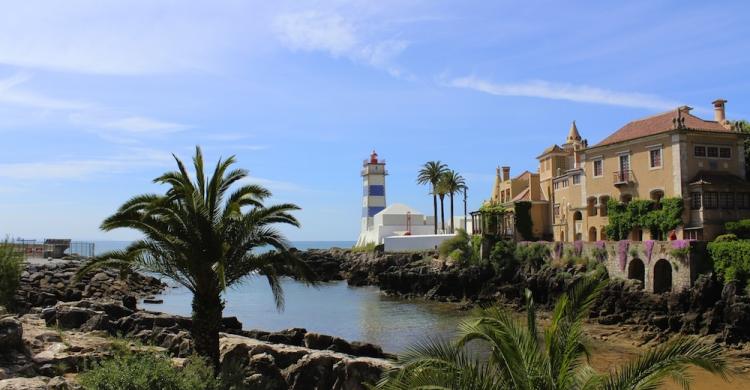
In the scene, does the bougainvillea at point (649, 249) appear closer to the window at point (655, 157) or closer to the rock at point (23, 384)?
the window at point (655, 157)

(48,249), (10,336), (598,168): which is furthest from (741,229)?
(48,249)

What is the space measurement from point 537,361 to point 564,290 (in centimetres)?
2918

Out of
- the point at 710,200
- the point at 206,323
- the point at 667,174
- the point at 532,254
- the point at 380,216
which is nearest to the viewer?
the point at 206,323

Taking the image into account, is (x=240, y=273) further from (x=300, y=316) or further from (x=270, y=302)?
(x=270, y=302)

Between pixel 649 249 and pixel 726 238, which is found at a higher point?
pixel 726 238

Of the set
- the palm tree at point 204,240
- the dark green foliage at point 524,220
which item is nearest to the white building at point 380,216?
the dark green foliage at point 524,220

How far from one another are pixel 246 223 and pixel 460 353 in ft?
22.0

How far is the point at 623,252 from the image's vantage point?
123 ft

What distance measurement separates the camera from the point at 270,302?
48812mm

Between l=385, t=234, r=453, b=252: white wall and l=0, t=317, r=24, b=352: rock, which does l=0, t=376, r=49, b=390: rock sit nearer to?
l=0, t=317, r=24, b=352: rock

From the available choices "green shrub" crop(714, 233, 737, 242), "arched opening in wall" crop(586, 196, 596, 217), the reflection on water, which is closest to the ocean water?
the reflection on water

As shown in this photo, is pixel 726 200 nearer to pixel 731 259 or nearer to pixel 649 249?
pixel 649 249

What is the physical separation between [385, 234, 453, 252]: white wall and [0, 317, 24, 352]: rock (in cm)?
4749

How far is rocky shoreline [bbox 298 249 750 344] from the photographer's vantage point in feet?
96.7
